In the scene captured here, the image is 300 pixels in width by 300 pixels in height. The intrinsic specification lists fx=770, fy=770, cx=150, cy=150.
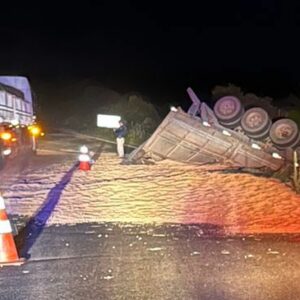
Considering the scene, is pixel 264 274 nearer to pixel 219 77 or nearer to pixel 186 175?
pixel 186 175

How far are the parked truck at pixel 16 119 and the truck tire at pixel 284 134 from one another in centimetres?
747

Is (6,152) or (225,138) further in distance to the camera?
(225,138)

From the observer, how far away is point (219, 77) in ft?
193

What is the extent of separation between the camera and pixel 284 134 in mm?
22078

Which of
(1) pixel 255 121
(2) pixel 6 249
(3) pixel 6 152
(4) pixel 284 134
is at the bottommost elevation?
(3) pixel 6 152

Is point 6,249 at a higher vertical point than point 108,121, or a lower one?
A: higher

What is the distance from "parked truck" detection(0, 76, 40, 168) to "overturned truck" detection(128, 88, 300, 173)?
138 inches

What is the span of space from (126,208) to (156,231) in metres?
2.50

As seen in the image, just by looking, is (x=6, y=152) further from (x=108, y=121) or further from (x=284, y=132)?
(x=284, y=132)

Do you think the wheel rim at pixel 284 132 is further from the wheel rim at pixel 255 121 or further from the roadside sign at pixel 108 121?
the roadside sign at pixel 108 121

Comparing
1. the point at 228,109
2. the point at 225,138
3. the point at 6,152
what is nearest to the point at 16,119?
the point at 6,152

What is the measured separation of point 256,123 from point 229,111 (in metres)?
0.92

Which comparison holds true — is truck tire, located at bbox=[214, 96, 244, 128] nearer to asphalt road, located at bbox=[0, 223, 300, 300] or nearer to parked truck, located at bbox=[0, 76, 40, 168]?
parked truck, located at bbox=[0, 76, 40, 168]

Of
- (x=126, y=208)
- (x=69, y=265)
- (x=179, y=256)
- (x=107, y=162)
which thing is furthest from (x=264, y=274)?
(x=107, y=162)
